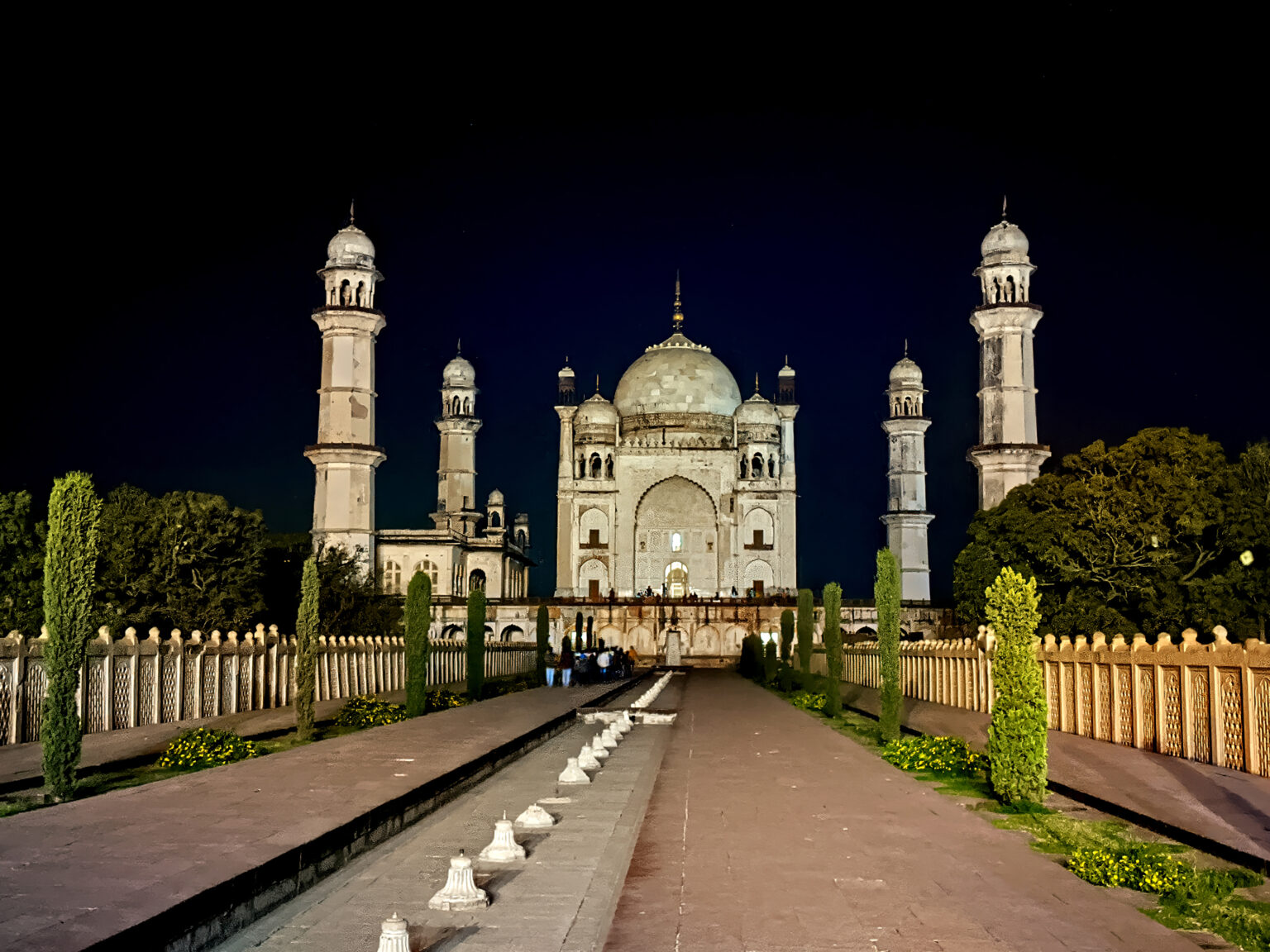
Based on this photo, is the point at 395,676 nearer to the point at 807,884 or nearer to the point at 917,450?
the point at 807,884

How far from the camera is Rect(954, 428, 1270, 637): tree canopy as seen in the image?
3158 cm

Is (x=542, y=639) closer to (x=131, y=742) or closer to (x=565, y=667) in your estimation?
(x=565, y=667)

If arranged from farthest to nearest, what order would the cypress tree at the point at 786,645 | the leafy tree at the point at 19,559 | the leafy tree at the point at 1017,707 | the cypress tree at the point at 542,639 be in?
1. the cypress tree at the point at 542,639
2. the cypress tree at the point at 786,645
3. the leafy tree at the point at 19,559
4. the leafy tree at the point at 1017,707

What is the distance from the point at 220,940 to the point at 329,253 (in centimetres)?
4520

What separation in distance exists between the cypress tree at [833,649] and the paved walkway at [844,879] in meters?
10.7

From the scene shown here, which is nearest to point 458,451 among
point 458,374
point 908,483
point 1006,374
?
point 458,374

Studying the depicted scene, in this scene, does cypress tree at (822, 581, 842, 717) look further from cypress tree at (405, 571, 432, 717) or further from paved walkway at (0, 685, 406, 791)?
paved walkway at (0, 685, 406, 791)

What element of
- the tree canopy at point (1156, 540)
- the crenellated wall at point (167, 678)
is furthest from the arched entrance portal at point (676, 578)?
the crenellated wall at point (167, 678)

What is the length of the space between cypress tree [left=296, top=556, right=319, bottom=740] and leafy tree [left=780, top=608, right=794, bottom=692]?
1711 cm

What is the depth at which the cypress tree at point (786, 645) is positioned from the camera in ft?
106

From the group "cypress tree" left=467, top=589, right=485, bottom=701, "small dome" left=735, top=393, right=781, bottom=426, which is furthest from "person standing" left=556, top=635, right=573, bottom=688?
"small dome" left=735, top=393, right=781, bottom=426

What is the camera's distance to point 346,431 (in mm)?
46438

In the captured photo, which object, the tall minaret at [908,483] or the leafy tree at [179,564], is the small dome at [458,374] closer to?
the tall minaret at [908,483]

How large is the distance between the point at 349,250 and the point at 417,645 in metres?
30.8
